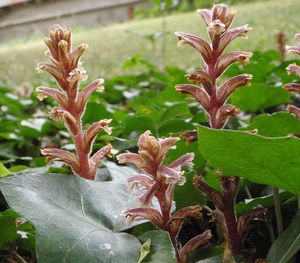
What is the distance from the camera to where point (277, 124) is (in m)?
0.77

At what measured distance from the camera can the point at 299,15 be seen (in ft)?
20.2

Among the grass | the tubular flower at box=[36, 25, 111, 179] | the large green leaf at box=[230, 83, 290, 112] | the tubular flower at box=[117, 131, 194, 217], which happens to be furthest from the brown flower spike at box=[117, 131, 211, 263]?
the grass

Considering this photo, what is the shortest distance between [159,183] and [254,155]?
111 mm

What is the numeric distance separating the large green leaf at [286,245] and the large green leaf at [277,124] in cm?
19

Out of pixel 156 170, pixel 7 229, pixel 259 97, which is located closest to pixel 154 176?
pixel 156 170

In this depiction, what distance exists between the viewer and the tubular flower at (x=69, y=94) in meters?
0.68

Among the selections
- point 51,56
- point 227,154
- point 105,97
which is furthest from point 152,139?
point 105,97

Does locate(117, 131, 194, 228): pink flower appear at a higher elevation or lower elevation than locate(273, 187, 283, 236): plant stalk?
higher

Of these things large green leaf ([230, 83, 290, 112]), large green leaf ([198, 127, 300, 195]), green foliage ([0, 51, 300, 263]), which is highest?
large green leaf ([198, 127, 300, 195])

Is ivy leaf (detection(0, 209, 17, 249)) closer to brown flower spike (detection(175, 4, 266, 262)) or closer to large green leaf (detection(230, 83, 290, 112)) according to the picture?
brown flower spike (detection(175, 4, 266, 262))

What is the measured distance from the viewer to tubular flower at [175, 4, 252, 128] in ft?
2.09

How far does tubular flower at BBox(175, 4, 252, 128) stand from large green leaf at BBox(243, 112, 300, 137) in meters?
0.13

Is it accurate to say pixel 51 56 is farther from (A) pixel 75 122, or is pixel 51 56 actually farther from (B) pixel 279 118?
(B) pixel 279 118

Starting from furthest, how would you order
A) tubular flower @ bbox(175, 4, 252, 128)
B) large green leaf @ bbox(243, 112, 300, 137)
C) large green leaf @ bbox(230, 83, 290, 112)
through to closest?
large green leaf @ bbox(230, 83, 290, 112), large green leaf @ bbox(243, 112, 300, 137), tubular flower @ bbox(175, 4, 252, 128)
